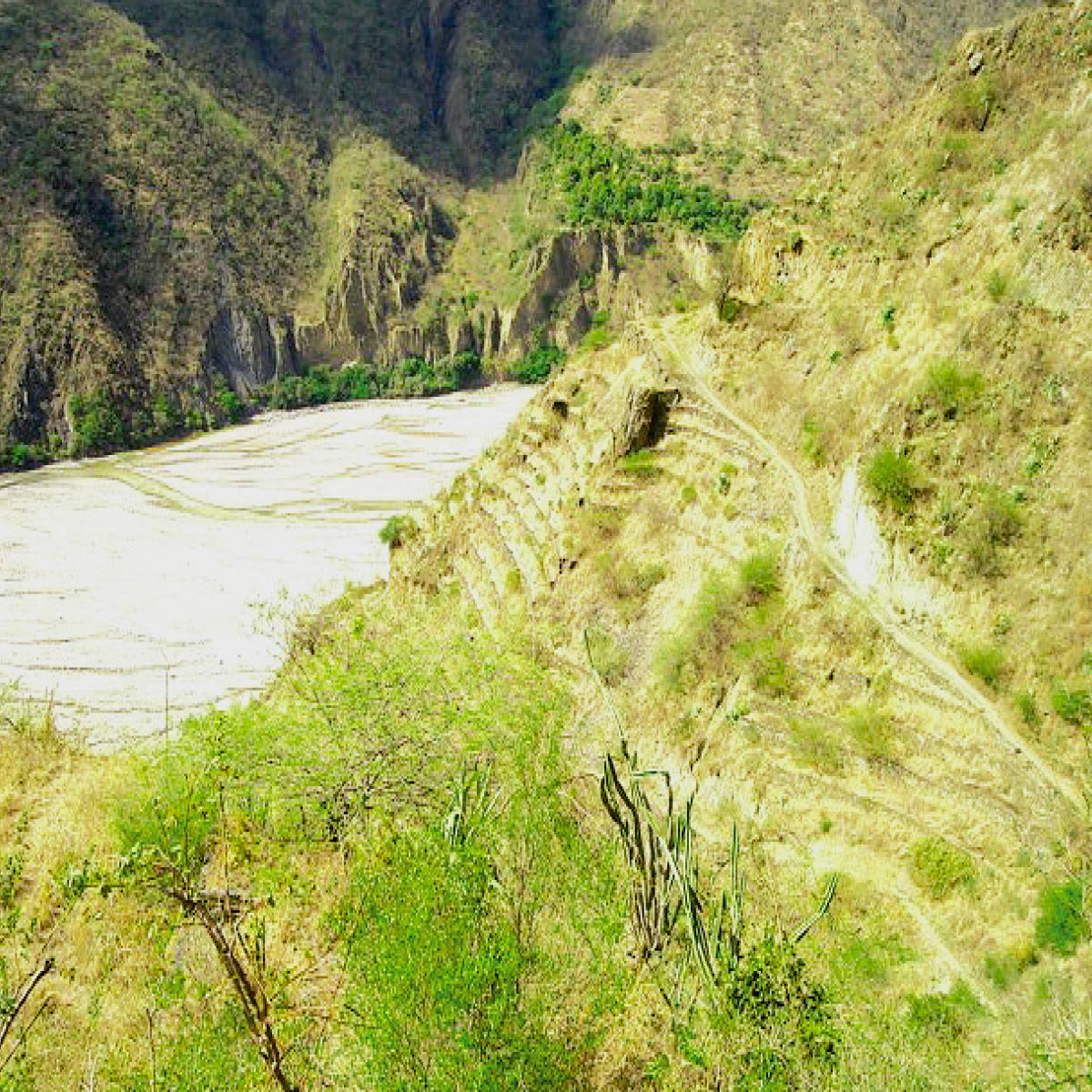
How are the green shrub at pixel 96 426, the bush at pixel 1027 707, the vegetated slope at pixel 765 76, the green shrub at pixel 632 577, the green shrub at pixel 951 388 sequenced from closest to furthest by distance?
the bush at pixel 1027 707, the green shrub at pixel 951 388, the green shrub at pixel 632 577, the green shrub at pixel 96 426, the vegetated slope at pixel 765 76

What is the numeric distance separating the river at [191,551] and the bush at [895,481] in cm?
1999

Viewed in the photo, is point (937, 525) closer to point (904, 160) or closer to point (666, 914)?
point (666, 914)

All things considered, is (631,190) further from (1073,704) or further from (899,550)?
(1073,704)

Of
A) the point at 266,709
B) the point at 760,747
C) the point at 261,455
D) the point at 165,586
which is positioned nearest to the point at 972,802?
the point at 760,747

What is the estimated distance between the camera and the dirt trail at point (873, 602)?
12.6 meters

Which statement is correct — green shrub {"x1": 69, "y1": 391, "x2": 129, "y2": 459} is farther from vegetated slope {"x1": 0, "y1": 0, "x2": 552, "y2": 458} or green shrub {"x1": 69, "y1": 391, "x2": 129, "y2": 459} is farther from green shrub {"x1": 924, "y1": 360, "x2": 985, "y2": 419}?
green shrub {"x1": 924, "y1": 360, "x2": 985, "y2": 419}

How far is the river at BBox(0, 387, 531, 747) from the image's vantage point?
4228 centimetres

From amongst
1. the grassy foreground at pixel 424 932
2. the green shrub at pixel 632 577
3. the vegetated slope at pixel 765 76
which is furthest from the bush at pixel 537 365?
the grassy foreground at pixel 424 932

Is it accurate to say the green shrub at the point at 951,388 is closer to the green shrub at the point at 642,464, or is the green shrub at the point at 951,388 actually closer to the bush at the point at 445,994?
the green shrub at the point at 642,464

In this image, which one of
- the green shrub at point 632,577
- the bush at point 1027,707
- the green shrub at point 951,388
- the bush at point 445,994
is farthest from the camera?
the green shrub at point 632,577

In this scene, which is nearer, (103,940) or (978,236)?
(103,940)

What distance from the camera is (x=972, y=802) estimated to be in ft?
42.5

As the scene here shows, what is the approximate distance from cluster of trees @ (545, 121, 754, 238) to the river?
3511 cm

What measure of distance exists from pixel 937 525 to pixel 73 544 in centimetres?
6239
